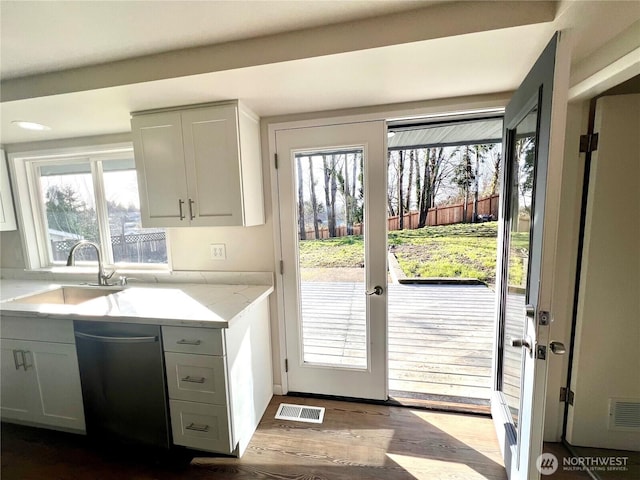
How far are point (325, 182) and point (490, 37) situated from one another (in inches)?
44.0

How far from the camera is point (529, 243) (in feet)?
3.91

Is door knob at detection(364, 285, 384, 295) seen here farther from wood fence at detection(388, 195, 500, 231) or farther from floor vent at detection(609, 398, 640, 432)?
wood fence at detection(388, 195, 500, 231)

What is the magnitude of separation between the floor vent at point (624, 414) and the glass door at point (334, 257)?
1.25m

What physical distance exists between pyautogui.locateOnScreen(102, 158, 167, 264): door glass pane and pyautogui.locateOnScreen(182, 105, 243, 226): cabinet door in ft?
2.49

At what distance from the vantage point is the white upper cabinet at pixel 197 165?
5.43ft

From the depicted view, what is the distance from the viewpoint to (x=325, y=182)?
6.29 ft

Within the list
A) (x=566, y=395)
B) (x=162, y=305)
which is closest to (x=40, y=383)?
(x=162, y=305)

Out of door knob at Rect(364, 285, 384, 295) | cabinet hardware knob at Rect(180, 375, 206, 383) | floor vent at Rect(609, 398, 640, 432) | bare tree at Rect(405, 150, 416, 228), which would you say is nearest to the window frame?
cabinet hardware knob at Rect(180, 375, 206, 383)

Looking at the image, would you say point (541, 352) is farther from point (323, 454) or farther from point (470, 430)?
point (323, 454)

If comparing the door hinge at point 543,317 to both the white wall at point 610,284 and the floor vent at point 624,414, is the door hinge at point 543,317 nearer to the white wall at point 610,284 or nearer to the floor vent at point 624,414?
the white wall at point 610,284

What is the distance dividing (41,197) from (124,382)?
2097 millimetres

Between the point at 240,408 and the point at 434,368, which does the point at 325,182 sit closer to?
the point at 240,408

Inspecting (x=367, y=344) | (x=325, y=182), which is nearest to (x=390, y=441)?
(x=367, y=344)

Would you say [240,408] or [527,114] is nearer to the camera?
[527,114]
